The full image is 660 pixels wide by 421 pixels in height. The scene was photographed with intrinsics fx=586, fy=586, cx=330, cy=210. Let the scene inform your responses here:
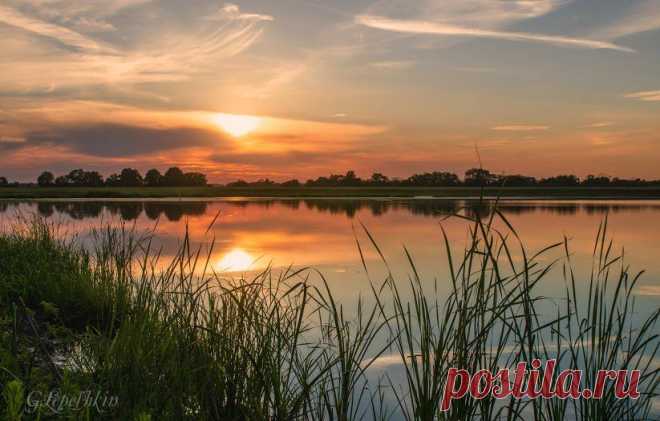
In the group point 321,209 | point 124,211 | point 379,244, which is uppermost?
point 124,211

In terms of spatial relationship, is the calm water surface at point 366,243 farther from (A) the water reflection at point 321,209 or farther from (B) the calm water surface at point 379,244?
(A) the water reflection at point 321,209

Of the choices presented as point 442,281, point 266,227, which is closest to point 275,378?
point 442,281

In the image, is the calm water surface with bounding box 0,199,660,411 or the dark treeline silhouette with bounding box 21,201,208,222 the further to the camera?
the dark treeline silhouette with bounding box 21,201,208,222

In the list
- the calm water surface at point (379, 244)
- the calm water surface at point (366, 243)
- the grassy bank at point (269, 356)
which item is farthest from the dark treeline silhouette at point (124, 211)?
the grassy bank at point (269, 356)

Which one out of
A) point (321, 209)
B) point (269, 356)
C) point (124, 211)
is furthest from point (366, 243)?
point (321, 209)

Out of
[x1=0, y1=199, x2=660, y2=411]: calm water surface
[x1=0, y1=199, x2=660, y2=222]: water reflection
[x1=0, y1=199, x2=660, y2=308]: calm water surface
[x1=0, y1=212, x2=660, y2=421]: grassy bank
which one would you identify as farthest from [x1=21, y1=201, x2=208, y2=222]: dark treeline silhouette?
[x1=0, y1=212, x2=660, y2=421]: grassy bank

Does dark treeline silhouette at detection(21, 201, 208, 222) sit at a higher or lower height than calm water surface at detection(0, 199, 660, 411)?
higher

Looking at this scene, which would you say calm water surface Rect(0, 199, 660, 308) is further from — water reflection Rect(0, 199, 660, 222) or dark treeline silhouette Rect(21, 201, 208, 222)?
dark treeline silhouette Rect(21, 201, 208, 222)

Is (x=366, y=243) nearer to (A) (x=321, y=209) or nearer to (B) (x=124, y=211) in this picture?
(B) (x=124, y=211)

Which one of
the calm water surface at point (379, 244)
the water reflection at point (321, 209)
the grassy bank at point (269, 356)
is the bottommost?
the calm water surface at point (379, 244)

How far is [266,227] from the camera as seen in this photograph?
26.4 metres

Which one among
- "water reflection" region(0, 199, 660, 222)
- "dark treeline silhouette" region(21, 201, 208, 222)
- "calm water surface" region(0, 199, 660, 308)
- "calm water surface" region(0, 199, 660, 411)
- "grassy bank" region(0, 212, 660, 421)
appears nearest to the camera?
"grassy bank" region(0, 212, 660, 421)

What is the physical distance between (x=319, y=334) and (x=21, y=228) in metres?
8.57

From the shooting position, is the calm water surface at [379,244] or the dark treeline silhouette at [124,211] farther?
the dark treeline silhouette at [124,211]
